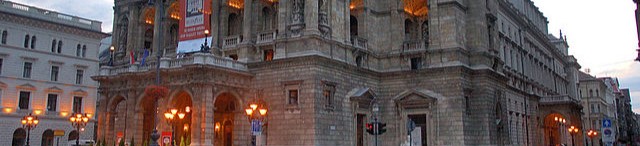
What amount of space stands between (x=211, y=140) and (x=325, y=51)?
8.63m

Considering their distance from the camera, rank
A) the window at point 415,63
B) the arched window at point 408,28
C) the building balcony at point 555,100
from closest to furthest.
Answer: the window at point 415,63 → the arched window at point 408,28 → the building balcony at point 555,100

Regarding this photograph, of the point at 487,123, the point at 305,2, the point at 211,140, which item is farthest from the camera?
the point at 487,123

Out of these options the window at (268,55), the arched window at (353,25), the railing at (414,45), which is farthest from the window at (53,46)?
the railing at (414,45)

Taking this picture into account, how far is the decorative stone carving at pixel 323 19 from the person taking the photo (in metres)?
37.3

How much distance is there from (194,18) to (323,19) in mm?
9396

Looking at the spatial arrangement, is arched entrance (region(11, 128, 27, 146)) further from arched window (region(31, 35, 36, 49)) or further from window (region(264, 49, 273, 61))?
window (region(264, 49, 273, 61))

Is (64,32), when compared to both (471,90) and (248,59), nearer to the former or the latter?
(248,59)

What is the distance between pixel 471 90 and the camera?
131 ft

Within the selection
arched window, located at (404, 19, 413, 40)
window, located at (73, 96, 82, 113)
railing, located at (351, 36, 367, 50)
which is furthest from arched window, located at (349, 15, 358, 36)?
window, located at (73, 96, 82, 113)

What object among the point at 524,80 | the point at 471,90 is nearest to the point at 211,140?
the point at 471,90

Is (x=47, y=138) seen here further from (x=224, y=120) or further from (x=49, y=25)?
(x=224, y=120)

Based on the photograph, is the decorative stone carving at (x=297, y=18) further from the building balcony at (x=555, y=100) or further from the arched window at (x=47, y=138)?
the building balcony at (x=555, y=100)

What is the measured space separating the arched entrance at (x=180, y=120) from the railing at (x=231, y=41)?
14.6 ft

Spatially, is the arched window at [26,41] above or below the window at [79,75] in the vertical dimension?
above
